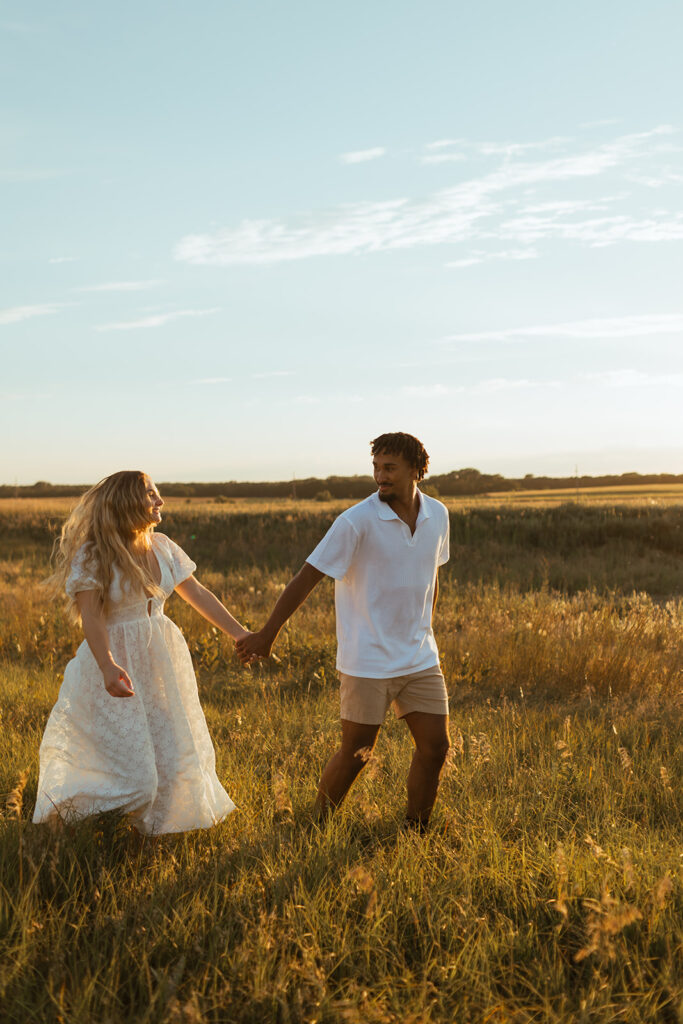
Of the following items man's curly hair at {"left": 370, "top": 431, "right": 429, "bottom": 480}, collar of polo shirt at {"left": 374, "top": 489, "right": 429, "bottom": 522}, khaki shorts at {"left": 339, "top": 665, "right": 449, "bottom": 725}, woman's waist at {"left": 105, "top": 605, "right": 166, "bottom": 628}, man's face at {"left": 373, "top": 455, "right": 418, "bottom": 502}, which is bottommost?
khaki shorts at {"left": 339, "top": 665, "right": 449, "bottom": 725}

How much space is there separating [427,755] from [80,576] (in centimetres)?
182

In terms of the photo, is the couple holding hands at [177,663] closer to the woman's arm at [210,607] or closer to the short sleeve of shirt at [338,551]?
the short sleeve of shirt at [338,551]

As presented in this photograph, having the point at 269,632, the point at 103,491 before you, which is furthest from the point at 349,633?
the point at 103,491

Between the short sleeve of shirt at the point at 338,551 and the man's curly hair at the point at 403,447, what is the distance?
1.35ft

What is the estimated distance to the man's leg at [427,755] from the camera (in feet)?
13.0

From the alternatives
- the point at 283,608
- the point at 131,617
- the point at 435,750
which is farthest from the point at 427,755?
the point at 131,617

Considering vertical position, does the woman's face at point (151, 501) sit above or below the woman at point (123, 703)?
above

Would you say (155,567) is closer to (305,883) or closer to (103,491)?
(103,491)

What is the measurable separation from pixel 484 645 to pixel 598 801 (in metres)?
4.27

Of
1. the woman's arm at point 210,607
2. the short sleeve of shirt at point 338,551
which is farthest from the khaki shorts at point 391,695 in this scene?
the woman's arm at point 210,607

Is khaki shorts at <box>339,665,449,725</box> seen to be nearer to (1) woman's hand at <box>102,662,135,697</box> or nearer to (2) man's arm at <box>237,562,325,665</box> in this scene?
(2) man's arm at <box>237,562,325,665</box>

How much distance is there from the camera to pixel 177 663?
3.96 m

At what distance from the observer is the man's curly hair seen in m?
4.01

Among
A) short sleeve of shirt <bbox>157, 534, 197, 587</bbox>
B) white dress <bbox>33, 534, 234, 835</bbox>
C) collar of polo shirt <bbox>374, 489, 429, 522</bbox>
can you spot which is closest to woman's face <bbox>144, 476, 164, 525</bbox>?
short sleeve of shirt <bbox>157, 534, 197, 587</bbox>
